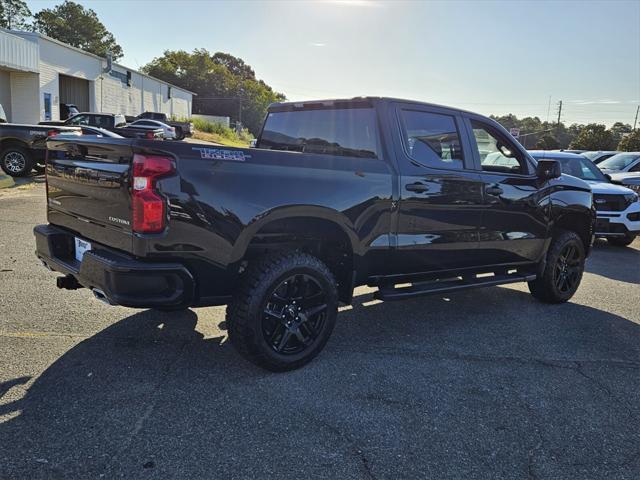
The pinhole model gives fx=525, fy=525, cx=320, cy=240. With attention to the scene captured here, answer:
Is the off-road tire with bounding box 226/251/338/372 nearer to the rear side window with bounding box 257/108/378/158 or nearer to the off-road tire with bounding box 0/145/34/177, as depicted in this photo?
the rear side window with bounding box 257/108/378/158

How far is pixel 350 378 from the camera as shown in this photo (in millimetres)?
3711

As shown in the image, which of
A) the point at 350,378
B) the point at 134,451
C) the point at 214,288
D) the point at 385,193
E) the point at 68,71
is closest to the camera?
the point at 134,451

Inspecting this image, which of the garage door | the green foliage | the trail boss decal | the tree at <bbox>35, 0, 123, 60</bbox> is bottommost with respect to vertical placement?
the trail boss decal

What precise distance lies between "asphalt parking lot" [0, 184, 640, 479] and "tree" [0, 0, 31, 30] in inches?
3108

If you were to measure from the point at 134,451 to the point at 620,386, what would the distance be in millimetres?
3351

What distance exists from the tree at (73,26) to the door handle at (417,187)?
77.9m

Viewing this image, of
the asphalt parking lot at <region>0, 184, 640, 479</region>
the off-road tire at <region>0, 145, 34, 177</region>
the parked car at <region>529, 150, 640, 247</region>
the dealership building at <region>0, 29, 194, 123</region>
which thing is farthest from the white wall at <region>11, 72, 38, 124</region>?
the parked car at <region>529, 150, 640, 247</region>

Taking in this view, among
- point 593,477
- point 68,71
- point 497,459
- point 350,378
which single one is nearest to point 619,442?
point 593,477

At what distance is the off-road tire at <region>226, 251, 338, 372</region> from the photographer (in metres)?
3.47

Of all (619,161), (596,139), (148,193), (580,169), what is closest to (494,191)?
(148,193)

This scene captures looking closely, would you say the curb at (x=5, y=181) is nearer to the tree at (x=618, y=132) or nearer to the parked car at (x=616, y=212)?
the parked car at (x=616, y=212)

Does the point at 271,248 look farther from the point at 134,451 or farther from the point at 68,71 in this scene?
the point at 68,71

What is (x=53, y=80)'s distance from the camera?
28250 millimetres

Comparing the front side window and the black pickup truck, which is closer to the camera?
the black pickup truck
